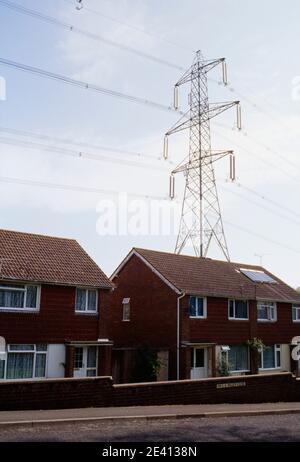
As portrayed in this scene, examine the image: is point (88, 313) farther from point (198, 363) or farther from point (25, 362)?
point (198, 363)

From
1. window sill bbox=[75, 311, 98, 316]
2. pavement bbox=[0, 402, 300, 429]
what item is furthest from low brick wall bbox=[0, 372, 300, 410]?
window sill bbox=[75, 311, 98, 316]

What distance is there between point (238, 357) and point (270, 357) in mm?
3482

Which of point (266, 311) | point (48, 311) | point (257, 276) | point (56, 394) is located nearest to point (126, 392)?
point (56, 394)

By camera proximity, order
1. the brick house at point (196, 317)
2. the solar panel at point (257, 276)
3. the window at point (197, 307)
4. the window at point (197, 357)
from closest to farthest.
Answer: the brick house at point (196, 317) < the window at point (197, 357) < the window at point (197, 307) < the solar panel at point (257, 276)

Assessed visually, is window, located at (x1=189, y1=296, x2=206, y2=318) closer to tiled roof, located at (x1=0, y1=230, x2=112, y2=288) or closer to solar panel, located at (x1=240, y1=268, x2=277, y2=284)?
tiled roof, located at (x1=0, y1=230, x2=112, y2=288)

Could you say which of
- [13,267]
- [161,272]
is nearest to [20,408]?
[13,267]

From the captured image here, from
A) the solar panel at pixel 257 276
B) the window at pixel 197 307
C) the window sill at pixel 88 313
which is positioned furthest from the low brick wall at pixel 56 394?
the solar panel at pixel 257 276

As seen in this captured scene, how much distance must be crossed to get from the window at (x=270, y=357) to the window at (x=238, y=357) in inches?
56.0

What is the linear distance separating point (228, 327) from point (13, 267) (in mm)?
13896

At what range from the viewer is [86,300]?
2497cm

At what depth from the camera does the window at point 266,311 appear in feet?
109

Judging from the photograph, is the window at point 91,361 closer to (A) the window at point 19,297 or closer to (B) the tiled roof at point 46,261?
(B) the tiled roof at point 46,261

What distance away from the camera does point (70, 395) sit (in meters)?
15.9
